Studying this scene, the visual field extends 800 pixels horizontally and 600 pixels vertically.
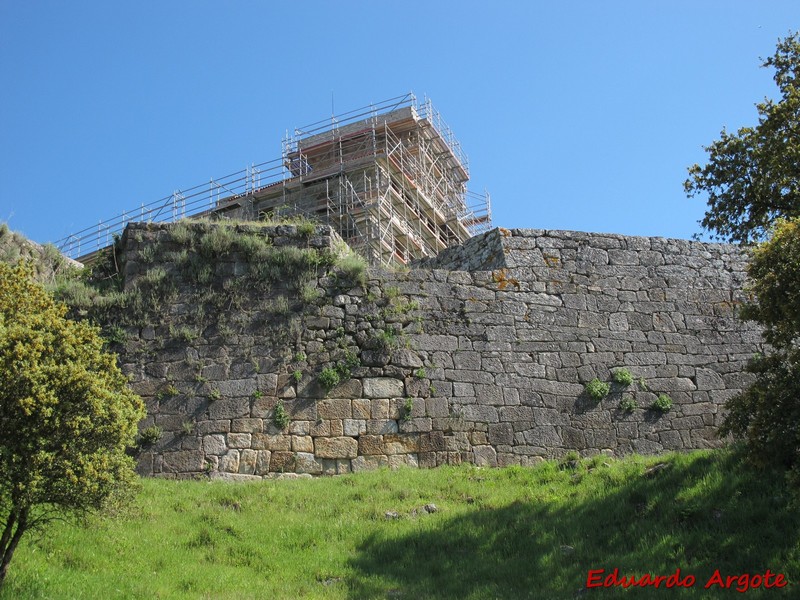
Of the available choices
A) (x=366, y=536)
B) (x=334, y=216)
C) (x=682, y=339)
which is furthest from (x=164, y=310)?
(x=334, y=216)

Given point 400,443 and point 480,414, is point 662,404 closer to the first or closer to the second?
point 480,414

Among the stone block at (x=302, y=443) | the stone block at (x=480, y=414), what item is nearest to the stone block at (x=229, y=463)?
the stone block at (x=302, y=443)

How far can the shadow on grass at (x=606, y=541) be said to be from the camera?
A: 7605 mm

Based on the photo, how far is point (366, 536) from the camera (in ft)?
30.2

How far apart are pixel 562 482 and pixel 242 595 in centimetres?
476

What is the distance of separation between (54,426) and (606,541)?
555 cm

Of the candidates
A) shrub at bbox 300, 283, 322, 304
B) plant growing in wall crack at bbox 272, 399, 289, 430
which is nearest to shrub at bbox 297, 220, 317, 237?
shrub at bbox 300, 283, 322, 304

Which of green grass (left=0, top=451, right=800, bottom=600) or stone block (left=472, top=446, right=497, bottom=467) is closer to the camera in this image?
green grass (left=0, top=451, right=800, bottom=600)

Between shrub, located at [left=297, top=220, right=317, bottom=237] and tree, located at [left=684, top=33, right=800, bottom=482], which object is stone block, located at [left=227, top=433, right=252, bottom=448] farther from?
tree, located at [left=684, top=33, right=800, bottom=482]

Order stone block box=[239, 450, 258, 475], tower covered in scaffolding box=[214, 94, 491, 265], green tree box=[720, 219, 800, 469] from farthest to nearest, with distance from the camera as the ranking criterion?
tower covered in scaffolding box=[214, 94, 491, 265] → stone block box=[239, 450, 258, 475] → green tree box=[720, 219, 800, 469]

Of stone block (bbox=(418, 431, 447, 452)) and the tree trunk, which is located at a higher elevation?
stone block (bbox=(418, 431, 447, 452))

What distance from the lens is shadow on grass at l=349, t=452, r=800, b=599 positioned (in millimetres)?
7605

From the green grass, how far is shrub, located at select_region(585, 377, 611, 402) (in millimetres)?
2284

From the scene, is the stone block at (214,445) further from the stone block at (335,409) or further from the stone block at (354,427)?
the stone block at (354,427)
